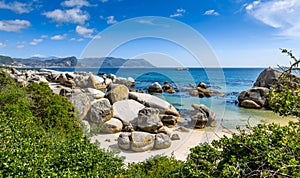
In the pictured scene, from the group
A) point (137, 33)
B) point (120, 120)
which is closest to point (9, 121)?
point (120, 120)

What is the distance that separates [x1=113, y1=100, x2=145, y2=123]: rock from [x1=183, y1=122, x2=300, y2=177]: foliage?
744 cm

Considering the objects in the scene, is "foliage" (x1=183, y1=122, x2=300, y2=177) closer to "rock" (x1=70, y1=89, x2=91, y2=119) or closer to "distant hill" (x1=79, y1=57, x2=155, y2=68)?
"rock" (x1=70, y1=89, x2=91, y2=119)

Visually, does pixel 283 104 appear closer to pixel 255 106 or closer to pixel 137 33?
pixel 137 33

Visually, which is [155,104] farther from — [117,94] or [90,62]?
[90,62]

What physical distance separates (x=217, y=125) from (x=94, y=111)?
6352 millimetres

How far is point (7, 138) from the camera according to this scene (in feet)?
10.2

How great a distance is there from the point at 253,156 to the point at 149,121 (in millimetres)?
7073

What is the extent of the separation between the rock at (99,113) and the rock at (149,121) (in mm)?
1398

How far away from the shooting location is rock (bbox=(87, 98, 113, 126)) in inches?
364

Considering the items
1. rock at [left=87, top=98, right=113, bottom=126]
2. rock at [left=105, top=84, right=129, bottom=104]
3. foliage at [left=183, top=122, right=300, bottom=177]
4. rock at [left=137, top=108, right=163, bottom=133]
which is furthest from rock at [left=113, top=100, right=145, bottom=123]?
foliage at [left=183, top=122, right=300, bottom=177]

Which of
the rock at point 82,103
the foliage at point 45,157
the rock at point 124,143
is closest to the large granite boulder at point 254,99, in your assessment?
the rock at point 82,103

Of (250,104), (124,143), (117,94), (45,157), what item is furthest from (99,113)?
(250,104)

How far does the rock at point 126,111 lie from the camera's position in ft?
33.0

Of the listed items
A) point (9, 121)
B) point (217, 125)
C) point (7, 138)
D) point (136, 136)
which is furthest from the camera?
point (217, 125)
